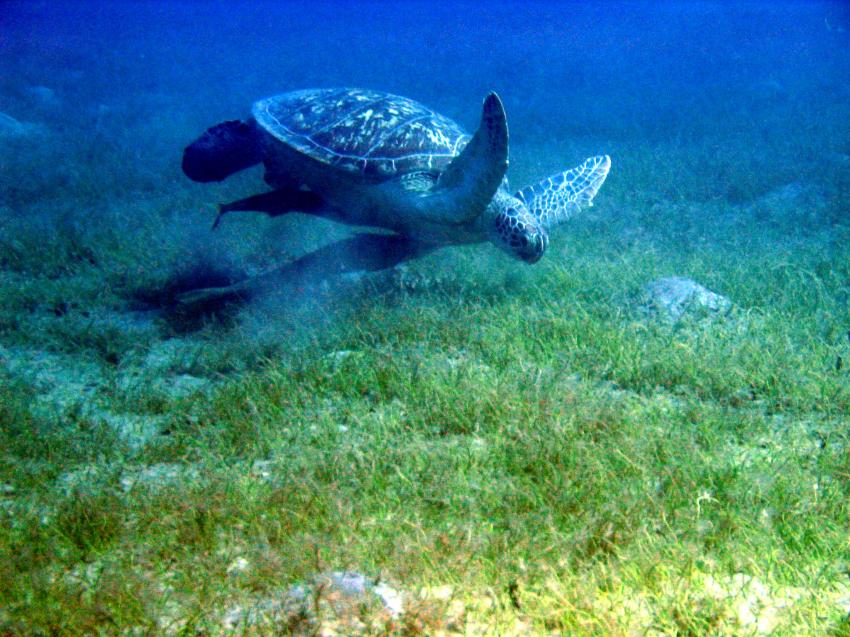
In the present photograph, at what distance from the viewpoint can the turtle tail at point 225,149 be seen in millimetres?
6281

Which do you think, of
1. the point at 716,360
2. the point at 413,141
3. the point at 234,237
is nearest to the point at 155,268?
the point at 234,237

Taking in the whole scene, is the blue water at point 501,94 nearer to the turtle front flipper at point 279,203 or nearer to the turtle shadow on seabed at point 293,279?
the turtle front flipper at point 279,203

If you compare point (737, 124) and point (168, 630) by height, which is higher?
point (168, 630)

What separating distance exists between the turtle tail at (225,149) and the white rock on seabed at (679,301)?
4.61 meters

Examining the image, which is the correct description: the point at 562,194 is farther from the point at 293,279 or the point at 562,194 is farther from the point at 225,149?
the point at 225,149

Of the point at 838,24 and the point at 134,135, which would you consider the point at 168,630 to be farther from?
the point at 838,24

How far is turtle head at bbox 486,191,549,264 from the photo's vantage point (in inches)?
178

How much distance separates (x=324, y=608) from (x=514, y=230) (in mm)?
3512

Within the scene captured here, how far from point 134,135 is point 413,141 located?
11426 mm

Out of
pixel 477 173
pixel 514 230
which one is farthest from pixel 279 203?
pixel 514 230

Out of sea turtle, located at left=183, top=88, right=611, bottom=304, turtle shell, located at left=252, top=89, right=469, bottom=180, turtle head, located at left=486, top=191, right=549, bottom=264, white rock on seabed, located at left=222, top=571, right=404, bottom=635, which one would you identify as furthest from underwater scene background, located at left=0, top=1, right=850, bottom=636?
turtle shell, located at left=252, top=89, right=469, bottom=180

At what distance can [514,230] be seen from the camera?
4.53 meters

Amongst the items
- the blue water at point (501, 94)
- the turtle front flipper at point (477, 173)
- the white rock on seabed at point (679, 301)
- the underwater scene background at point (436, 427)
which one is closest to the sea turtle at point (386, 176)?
the turtle front flipper at point (477, 173)

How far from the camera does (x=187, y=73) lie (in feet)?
81.9
